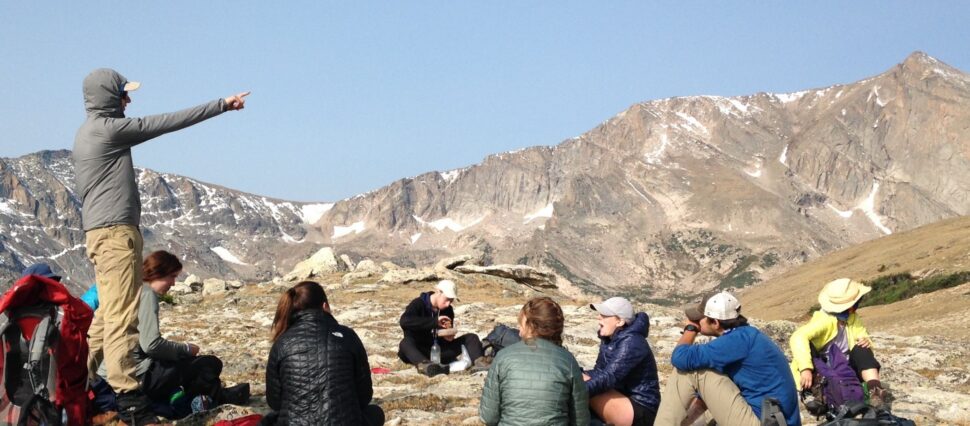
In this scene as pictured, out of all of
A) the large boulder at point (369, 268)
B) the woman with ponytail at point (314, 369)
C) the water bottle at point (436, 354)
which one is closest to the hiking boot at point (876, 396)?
the woman with ponytail at point (314, 369)

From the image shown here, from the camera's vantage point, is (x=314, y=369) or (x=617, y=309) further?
(x=617, y=309)

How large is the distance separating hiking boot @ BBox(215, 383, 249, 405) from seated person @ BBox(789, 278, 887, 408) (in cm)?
860

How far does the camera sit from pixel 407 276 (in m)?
42.9

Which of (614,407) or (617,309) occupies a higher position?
(617,309)

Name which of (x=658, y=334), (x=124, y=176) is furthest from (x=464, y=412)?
(x=658, y=334)

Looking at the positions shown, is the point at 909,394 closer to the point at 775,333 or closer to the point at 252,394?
the point at 775,333

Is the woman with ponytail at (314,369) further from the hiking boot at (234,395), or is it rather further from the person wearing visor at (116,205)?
the hiking boot at (234,395)

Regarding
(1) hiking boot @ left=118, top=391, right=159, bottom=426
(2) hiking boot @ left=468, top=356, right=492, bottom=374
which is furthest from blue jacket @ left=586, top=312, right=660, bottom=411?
(1) hiking boot @ left=118, top=391, right=159, bottom=426

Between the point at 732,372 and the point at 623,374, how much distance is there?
4.73 feet

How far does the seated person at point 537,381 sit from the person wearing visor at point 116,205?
4704 millimetres

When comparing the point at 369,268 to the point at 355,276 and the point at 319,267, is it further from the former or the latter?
the point at 319,267

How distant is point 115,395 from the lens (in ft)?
35.1

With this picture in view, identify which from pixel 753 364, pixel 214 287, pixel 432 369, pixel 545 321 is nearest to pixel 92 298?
pixel 432 369

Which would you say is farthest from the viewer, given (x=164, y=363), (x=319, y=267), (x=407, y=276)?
(x=319, y=267)
